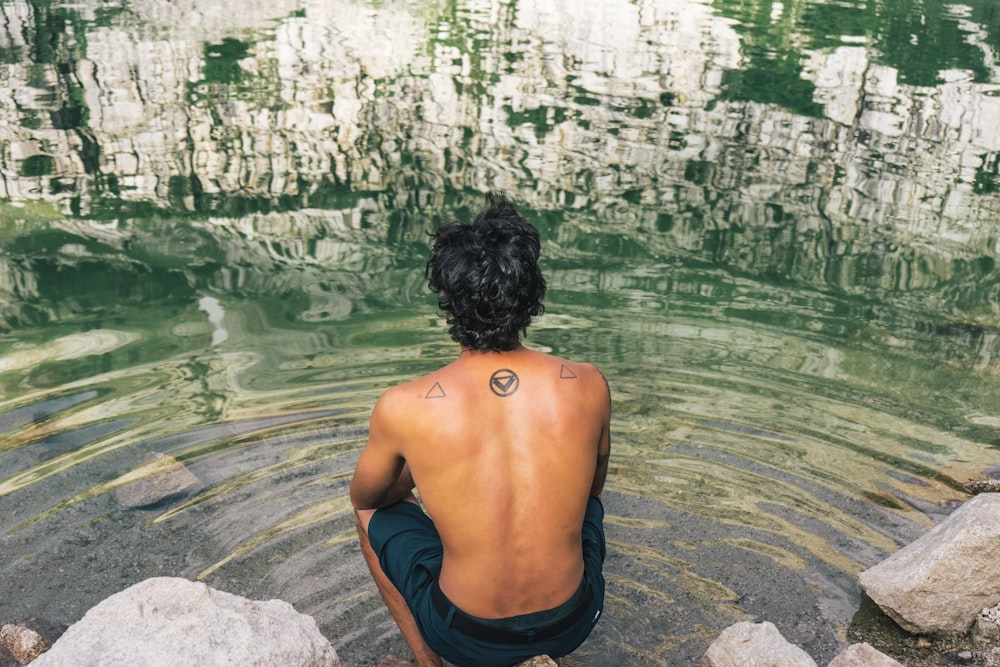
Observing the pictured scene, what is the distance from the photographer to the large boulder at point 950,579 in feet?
11.5

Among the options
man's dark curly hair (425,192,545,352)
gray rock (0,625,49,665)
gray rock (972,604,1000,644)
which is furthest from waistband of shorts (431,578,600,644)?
gray rock (972,604,1000,644)

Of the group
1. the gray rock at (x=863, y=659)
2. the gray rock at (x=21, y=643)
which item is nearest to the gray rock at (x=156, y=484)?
the gray rock at (x=21, y=643)

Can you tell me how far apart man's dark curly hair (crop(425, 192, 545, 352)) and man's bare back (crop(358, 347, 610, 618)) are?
3.5 inches

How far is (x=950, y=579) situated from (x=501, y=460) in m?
1.81

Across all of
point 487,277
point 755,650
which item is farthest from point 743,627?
point 487,277

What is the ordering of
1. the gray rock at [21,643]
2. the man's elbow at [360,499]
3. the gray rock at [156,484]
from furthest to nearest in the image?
the gray rock at [156,484]
the gray rock at [21,643]
the man's elbow at [360,499]

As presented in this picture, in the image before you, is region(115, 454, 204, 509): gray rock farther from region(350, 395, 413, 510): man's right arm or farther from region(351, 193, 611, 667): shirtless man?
region(351, 193, 611, 667): shirtless man

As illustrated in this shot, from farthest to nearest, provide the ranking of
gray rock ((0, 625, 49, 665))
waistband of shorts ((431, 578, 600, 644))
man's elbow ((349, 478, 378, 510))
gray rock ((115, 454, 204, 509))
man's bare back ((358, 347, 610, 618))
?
gray rock ((115, 454, 204, 509)), gray rock ((0, 625, 49, 665)), man's elbow ((349, 478, 378, 510)), waistband of shorts ((431, 578, 600, 644)), man's bare back ((358, 347, 610, 618))

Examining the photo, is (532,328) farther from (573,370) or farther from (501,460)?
(501,460)

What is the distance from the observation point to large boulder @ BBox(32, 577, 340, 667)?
2.71 m

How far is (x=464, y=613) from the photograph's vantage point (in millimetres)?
2996

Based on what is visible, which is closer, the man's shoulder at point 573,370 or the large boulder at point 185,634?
the large boulder at point 185,634

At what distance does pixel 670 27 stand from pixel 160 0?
982 centimetres

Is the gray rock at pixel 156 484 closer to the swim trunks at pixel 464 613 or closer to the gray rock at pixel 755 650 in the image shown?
the swim trunks at pixel 464 613
